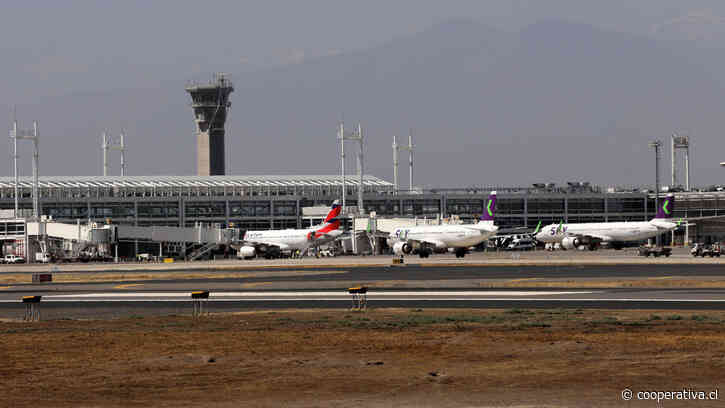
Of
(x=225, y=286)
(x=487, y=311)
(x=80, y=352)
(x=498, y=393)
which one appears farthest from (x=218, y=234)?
(x=498, y=393)

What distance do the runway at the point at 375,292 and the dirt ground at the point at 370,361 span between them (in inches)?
303

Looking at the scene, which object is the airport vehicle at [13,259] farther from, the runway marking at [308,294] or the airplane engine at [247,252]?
the runway marking at [308,294]

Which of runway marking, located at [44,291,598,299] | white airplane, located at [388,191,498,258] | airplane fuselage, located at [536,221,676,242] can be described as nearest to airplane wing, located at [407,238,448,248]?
white airplane, located at [388,191,498,258]

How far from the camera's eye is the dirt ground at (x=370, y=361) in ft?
80.4

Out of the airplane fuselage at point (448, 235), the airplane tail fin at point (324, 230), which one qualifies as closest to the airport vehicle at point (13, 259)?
the airplane tail fin at point (324, 230)

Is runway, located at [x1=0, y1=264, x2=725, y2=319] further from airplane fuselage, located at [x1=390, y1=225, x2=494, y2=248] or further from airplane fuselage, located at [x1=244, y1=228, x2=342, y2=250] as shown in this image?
airplane fuselage, located at [x1=244, y1=228, x2=342, y2=250]

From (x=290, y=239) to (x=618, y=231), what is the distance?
47.5 metres

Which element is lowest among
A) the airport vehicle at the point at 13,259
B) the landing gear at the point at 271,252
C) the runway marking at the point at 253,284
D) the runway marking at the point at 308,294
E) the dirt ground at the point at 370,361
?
the airport vehicle at the point at 13,259

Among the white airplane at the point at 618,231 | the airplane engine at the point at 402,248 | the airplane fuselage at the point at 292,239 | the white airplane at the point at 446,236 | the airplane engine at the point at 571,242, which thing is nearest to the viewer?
the white airplane at the point at 446,236

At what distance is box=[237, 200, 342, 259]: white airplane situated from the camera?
148 metres

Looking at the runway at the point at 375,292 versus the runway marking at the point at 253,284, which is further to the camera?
the runway marking at the point at 253,284

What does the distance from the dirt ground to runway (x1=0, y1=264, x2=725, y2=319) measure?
7688mm

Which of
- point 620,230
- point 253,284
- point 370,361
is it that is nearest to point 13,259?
point 253,284

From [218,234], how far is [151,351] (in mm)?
134304
